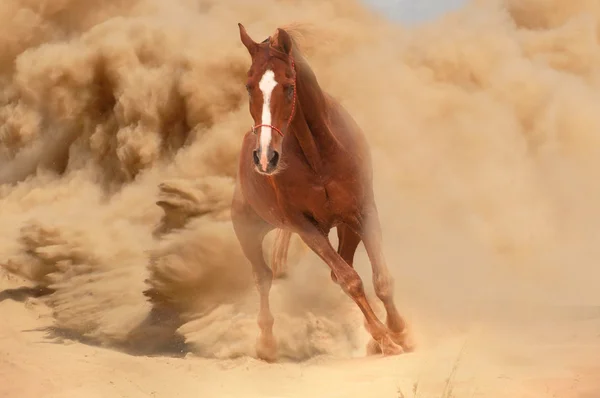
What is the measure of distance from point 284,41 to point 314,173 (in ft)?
3.50

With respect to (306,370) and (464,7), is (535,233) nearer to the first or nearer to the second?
(306,370)

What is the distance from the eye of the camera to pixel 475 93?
1035 cm

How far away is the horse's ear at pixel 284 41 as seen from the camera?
5.38m

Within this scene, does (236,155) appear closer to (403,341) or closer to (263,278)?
(263,278)

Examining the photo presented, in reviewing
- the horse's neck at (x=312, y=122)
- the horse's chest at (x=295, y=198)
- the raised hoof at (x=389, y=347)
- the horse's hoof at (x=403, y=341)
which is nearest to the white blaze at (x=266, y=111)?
the horse's neck at (x=312, y=122)

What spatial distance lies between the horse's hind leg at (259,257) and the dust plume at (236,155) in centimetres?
21

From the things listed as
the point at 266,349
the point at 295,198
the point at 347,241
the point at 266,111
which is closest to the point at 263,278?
the point at 266,349

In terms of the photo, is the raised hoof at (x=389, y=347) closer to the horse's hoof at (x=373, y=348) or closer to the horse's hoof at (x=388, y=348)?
the horse's hoof at (x=388, y=348)

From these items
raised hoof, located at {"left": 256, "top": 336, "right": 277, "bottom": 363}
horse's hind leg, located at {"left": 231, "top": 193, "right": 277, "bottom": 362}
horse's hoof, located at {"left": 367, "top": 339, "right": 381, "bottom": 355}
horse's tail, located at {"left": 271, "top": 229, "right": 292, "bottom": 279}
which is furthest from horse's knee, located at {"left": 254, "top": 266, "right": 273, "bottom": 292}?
horse's hoof, located at {"left": 367, "top": 339, "right": 381, "bottom": 355}

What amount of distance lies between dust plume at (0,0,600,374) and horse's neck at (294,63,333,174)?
48cm

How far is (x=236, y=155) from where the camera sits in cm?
997

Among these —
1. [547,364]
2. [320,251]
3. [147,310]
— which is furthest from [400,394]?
[147,310]

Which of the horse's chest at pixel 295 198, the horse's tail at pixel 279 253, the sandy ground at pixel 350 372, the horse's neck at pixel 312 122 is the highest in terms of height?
the horse's neck at pixel 312 122

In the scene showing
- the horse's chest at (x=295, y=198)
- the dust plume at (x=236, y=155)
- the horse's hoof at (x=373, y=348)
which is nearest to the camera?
the horse's chest at (x=295, y=198)
